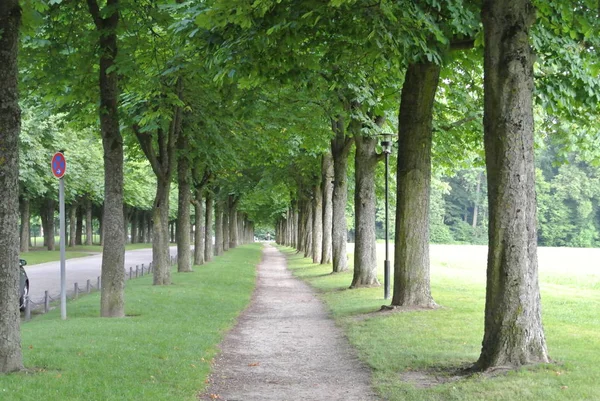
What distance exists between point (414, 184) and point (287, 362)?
5348mm

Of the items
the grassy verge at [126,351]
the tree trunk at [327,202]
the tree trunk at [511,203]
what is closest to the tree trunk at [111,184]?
the grassy verge at [126,351]

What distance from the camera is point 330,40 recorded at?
36.1 feet

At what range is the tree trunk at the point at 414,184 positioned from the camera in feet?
43.1

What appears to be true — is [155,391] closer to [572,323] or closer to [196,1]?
[196,1]

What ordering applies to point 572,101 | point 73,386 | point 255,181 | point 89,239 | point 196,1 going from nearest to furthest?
point 73,386 < point 196,1 < point 572,101 < point 255,181 < point 89,239

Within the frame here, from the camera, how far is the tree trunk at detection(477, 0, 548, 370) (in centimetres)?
808

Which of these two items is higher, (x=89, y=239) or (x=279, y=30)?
(x=279, y=30)

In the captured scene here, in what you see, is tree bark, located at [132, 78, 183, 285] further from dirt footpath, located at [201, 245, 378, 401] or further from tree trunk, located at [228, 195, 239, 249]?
tree trunk, located at [228, 195, 239, 249]

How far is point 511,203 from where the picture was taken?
8188 millimetres

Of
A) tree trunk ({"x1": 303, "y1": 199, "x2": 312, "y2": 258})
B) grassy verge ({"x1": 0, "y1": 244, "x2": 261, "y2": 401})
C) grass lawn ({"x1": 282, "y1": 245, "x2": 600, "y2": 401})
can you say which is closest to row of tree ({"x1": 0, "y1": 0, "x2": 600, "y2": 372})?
grass lawn ({"x1": 282, "y1": 245, "x2": 600, "y2": 401})

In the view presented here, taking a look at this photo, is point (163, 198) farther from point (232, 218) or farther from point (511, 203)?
point (232, 218)

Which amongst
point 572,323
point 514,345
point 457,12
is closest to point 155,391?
point 514,345

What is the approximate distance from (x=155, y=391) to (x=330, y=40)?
6364mm

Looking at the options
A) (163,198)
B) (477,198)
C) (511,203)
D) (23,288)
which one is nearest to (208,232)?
(163,198)
